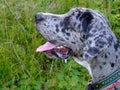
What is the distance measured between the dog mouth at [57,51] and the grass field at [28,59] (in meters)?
0.66

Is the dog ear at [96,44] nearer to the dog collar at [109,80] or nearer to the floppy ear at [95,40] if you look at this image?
the floppy ear at [95,40]

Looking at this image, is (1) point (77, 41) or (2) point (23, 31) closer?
(1) point (77, 41)

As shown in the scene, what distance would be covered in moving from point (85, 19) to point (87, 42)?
0.22 m

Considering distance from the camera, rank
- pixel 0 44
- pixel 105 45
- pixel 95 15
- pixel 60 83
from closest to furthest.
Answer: pixel 105 45 → pixel 95 15 → pixel 60 83 → pixel 0 44

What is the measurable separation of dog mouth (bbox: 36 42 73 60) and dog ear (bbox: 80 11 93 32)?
229 millimetres

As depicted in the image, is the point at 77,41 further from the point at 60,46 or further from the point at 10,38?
the point at 10,38

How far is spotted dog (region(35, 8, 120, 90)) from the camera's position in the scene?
314 centimetres

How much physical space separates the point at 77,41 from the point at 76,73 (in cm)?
88

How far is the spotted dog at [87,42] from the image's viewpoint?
10.3 feet

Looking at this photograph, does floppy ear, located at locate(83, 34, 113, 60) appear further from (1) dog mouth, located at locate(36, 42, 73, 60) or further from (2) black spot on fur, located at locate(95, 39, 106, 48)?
(1) dog mouth, located at locate(36, 42, 73, 60)

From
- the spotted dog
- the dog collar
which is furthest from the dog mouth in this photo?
the dog collar

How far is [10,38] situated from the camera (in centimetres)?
444

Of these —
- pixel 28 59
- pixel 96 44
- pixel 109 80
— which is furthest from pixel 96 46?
pixel 28 59

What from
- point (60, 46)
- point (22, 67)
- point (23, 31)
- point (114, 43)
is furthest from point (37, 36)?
point (114, 43)
